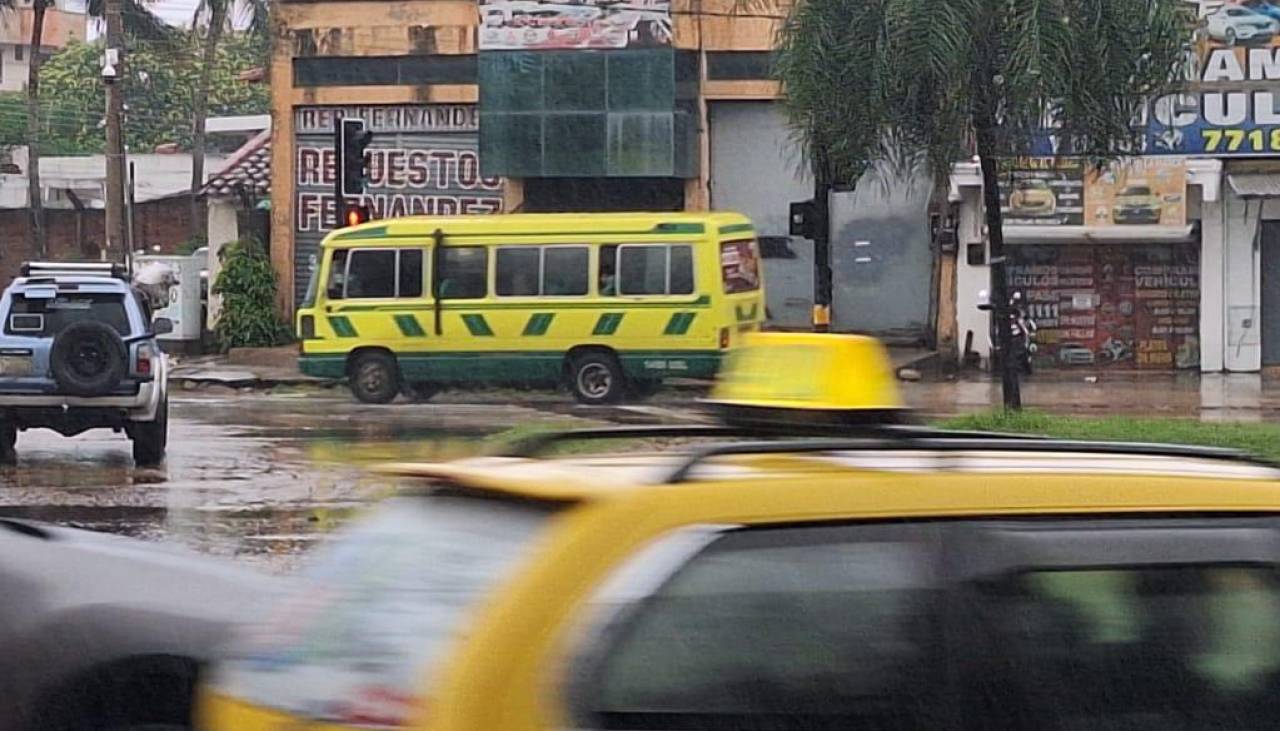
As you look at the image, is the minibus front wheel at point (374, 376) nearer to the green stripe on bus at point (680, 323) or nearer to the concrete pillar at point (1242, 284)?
the green stripe on bus at point (680, 323)

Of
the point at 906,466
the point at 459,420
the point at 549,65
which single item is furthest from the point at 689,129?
the point at 906,466

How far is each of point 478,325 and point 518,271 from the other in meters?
0.91

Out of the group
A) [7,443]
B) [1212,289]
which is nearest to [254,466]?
[7,443]

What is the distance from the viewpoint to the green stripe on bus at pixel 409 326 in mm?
26766

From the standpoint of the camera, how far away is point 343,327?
88.7 feet

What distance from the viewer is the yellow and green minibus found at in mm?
25844

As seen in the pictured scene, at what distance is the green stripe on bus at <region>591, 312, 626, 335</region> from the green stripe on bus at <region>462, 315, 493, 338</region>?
1.48 meters

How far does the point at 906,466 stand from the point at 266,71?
39843 millimetres

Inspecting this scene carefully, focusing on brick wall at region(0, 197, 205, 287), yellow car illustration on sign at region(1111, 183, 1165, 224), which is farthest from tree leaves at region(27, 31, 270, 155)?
yellow car illustration on sign at region(1111, 183, 1165, 224)

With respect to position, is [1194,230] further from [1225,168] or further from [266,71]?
[266,71]

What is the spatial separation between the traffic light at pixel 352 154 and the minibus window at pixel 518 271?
2.15 m

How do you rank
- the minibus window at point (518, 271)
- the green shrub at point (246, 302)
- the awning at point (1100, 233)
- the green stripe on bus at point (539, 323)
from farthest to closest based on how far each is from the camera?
the green shrub at point (246, 302), the awning at point (1100, 233), the minibus window at point (518, 271), the green stripe on bus at point (539, 323)

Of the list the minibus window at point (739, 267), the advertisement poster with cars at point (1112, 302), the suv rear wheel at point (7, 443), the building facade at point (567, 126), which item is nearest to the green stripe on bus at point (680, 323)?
the minibus window at point (739, 267)

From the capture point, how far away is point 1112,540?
3.53 metres
